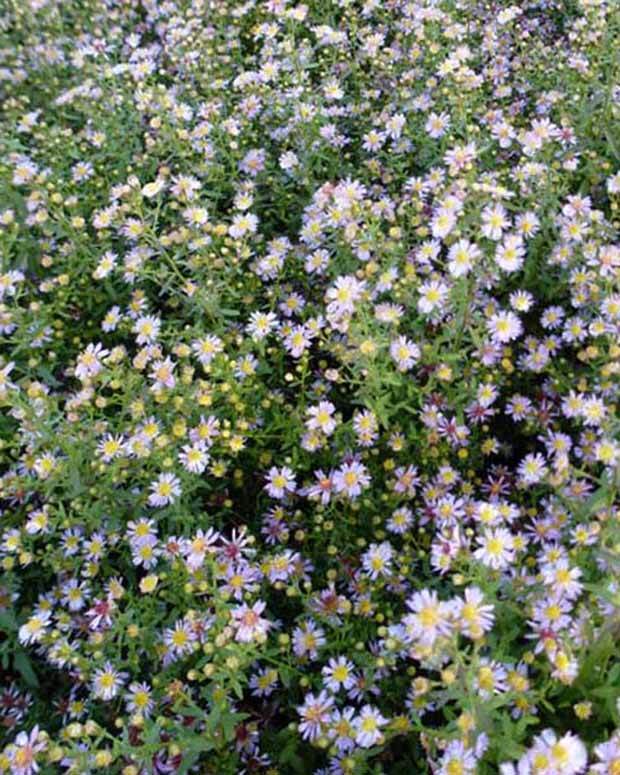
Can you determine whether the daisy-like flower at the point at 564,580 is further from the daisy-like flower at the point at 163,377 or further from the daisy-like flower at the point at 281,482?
the daisy-like flower at the point at 163,377

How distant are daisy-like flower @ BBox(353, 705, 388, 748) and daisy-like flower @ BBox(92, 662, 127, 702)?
0.79 metres

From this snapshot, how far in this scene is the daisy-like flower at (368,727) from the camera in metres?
2.25

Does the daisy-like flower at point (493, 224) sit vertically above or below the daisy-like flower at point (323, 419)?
above

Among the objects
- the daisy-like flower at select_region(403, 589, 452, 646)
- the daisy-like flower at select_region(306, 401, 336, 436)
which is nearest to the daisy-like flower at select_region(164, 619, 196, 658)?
the daisy-like flower at select_region(306, 401, 336, 436)

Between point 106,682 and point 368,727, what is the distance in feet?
2.85

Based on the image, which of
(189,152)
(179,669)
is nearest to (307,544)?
(179,669)

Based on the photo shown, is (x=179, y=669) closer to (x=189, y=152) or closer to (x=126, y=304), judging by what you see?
(x=126, y=304)

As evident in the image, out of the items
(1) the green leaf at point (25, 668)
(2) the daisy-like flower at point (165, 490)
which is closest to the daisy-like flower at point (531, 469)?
(2) the daisy-like flower at point (165, 490)

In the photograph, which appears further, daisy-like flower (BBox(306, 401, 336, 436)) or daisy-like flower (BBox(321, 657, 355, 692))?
daisy-like flower (BBox(306, 401, 336, 436))

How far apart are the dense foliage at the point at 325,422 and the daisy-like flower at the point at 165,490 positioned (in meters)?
0.01

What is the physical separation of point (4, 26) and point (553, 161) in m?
3.81

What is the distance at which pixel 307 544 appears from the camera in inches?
113

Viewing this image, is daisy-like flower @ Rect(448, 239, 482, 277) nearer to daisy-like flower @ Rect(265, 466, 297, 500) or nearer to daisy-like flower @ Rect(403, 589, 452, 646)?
daisy-like flower @ Rect(265, 466, 297, 500)

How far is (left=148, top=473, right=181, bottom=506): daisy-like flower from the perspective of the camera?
276cm
